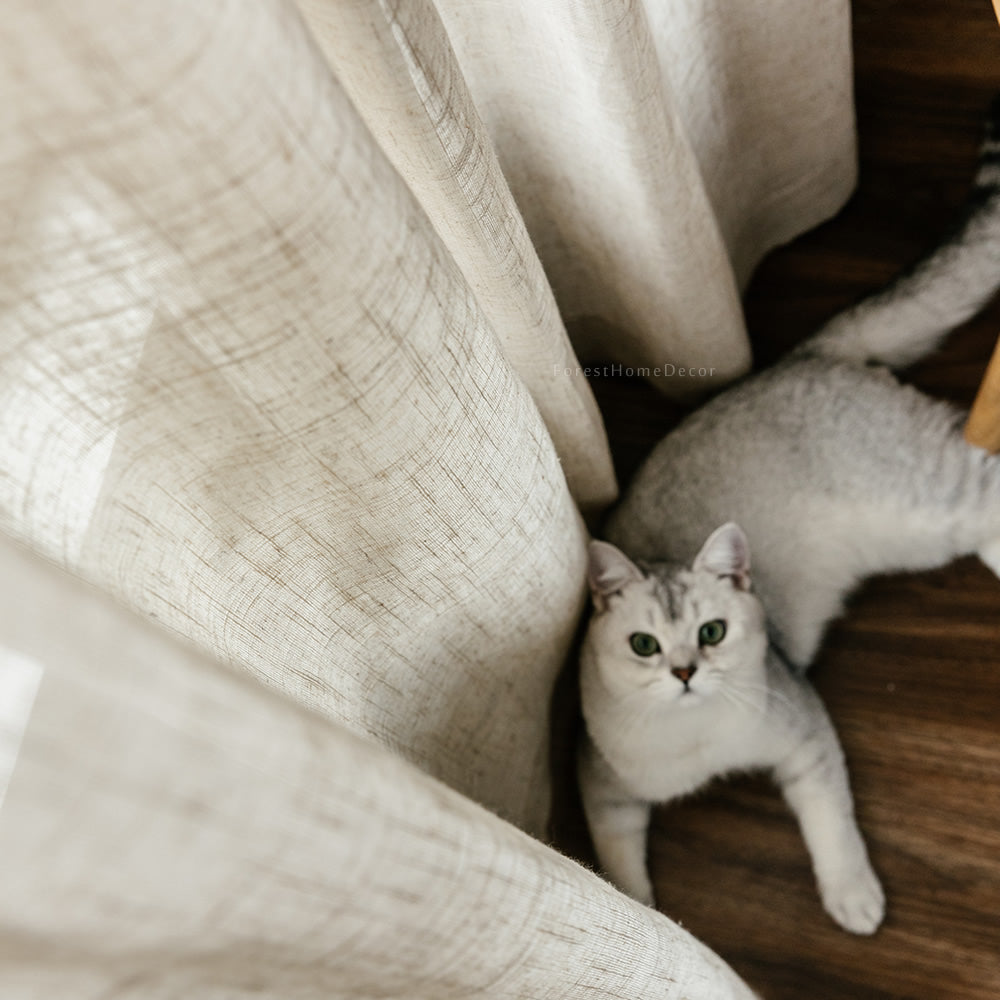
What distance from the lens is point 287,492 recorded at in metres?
0.54

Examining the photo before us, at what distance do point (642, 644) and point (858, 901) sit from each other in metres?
0.39

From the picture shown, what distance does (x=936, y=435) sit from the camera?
3.63 feet

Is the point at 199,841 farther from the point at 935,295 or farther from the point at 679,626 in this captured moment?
the point at 935,295

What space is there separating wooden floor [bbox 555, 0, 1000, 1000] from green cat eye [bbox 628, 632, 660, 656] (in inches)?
9.4

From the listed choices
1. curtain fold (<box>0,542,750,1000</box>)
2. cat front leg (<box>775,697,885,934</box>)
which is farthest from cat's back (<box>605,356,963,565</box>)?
curtain fold (<box>0,542,750,1000</box>)

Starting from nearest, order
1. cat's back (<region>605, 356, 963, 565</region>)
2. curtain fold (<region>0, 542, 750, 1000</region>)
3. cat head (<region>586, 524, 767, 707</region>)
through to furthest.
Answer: curtain fold (<region>0, 542, 750, 1000</region>), cat head (<region>586, 524, 767, 707</region>), cat's back (<region>605, 356, 963, 565</region>)

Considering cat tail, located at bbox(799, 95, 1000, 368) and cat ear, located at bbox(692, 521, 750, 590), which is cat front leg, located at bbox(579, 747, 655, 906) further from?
cat tail, located at bbox(799, 95, 1000, 368)

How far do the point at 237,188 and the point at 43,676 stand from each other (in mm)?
201

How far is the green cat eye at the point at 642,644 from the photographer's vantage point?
101 cm

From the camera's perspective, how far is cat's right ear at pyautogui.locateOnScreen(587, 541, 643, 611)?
3.26 ft

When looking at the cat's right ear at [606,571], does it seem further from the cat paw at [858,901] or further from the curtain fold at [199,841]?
the curtain fold at [199,841]

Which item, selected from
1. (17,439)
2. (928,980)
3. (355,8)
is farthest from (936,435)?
(17,439)

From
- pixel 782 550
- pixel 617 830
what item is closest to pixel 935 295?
pixel 782 550

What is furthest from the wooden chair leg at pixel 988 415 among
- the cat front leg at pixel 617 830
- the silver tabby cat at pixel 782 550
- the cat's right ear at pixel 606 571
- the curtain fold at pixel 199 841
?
the curtain fold at pixel 199 841
